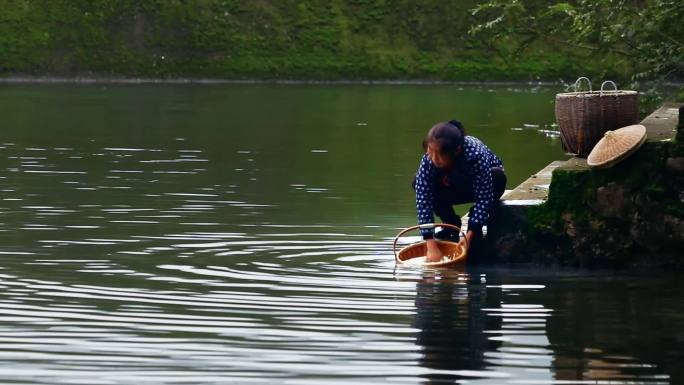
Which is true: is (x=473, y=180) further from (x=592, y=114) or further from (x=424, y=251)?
(x=592, y=114)

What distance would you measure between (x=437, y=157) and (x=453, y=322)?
8.29 feet

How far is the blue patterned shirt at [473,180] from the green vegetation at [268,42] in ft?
195

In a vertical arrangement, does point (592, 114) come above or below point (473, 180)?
above

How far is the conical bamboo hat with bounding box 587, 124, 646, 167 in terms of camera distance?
13156mm

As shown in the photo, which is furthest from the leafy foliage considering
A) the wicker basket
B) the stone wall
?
the stone wall

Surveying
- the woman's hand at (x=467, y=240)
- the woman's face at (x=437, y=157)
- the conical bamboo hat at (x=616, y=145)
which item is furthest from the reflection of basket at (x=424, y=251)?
the conical bamboo hat at (x=616, y=145)

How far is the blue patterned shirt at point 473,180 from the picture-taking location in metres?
13.2

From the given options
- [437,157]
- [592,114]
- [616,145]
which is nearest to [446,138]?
[437,157]

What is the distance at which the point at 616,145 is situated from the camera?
13.3 m

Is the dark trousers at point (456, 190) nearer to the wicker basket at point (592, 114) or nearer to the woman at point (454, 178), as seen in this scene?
the woman at point (454, 178)

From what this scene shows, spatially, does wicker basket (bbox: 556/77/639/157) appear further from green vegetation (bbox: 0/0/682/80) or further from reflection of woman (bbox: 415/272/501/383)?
green vegetation (bbox: 0/0/682/80)

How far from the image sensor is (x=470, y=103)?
51.3 metres

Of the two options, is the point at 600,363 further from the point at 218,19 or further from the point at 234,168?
the point at 218,19

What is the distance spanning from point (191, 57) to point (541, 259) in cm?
6548
